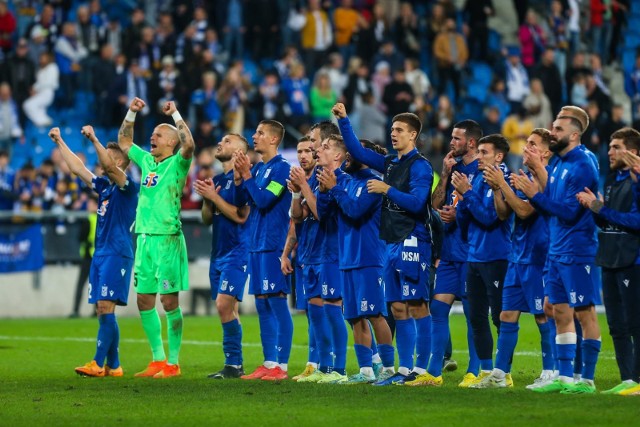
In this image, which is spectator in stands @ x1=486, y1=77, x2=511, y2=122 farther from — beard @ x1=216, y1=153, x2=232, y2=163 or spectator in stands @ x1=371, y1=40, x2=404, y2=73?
beard @ x1=216, y1=153, x2=232, y2=163

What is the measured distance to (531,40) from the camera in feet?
89.1

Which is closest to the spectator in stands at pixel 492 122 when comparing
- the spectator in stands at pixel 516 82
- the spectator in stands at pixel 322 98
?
the spectator in stands at pixel 516 82

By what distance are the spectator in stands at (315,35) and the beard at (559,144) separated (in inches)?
633

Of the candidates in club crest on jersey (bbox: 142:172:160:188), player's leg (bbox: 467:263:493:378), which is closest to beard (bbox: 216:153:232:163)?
club crest on jersey (bbox: 142:172:160:188)

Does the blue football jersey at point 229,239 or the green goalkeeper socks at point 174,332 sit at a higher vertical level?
the blue football jersey at point 229,239

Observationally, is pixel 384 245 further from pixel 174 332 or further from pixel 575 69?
pixel 575 69

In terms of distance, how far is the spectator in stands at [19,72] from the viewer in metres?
23.7

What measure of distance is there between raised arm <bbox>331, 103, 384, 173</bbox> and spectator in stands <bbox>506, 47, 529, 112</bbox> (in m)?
15.0

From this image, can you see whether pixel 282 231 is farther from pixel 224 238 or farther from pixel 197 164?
pixel 197 164

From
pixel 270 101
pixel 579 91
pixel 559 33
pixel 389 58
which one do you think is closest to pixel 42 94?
pixel 270 101

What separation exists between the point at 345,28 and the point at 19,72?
7.04 meters

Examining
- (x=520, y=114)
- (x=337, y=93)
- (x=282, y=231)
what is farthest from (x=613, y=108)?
(x=282, y=231)

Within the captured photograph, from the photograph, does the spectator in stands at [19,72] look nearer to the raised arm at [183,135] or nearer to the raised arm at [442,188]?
the raised arm at [183,135]

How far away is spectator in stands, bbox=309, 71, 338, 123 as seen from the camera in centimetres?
2477
